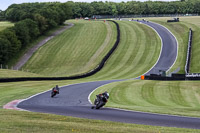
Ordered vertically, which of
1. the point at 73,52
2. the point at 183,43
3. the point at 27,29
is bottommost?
the point at 73,52

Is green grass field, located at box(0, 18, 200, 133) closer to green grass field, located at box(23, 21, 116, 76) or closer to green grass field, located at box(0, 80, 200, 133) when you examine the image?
green grass field, located at box(0, 80, 200, 133)

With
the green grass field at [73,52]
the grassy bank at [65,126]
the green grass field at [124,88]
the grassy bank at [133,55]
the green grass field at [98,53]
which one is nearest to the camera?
the grassy bank at [65,126]

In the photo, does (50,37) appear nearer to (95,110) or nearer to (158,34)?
(158,34)

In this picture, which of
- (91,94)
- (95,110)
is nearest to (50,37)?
(91,94)

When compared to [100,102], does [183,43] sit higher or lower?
higher

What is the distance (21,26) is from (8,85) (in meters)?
57.1

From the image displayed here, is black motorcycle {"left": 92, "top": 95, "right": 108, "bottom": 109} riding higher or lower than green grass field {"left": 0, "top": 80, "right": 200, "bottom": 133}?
lower

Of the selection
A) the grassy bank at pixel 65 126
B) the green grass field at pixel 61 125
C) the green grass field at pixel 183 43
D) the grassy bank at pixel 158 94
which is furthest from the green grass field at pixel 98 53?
the grassy bank at pixel 65 126

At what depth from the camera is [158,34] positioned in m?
91.3

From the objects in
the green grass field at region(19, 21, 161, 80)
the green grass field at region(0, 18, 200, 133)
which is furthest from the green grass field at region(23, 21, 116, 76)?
the green grass field at region(0, 18, 200, 133)

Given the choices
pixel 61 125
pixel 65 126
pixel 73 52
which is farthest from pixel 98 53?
pixel 65 126

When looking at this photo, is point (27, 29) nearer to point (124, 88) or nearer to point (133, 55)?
point (133, 55)

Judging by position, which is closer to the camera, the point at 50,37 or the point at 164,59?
the point at 164,59

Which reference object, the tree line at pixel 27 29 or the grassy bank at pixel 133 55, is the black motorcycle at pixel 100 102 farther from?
the tree line at pixel 27 29
